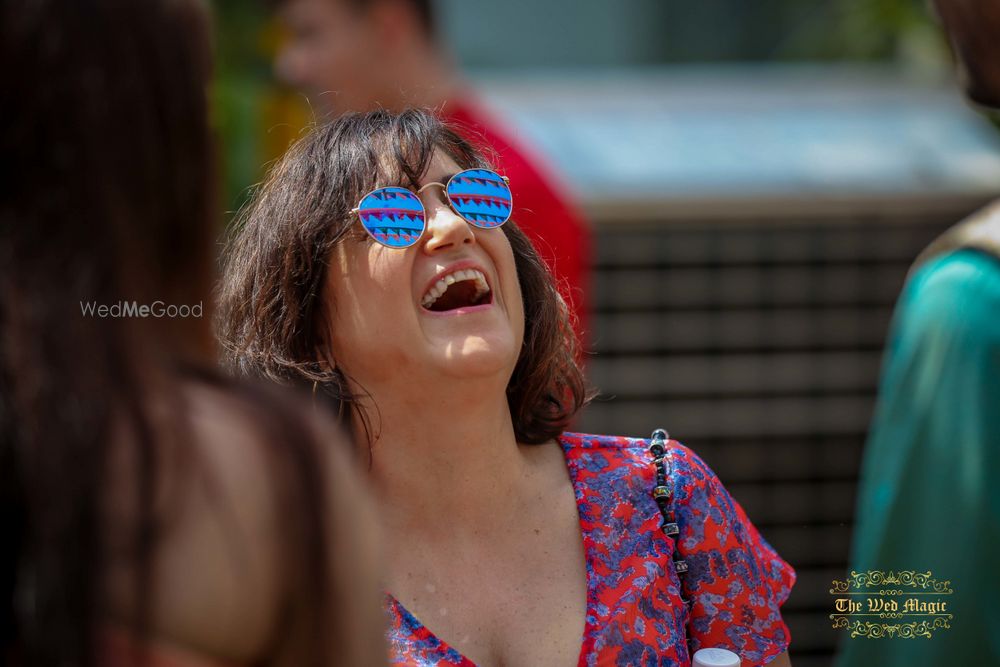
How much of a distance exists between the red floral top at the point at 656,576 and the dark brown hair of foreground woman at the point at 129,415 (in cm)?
78

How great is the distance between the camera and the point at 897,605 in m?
2.07

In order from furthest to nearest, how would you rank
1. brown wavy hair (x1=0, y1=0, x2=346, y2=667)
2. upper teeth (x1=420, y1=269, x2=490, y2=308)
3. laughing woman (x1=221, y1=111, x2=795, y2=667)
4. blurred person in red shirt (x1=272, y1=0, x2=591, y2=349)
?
blurred person in red shirt (x1=272, y1=0, x2=591, y2=349), upper teeth (x1=420, y1=269, x2=490, y2=308), laughing woman (x1=221, y1=111, x2=795, y2=667), brown wavy hair (x1=0, y1=0, x2=346, y2=667)

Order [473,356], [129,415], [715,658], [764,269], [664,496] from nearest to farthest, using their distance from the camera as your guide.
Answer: [129,415] < [715,658] < [473,356] < [664,496] < [764,269]

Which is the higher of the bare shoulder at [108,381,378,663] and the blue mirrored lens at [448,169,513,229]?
the blue mirrored lens at [448,169,513,229]

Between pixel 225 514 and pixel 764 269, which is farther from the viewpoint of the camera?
pixel 764 269

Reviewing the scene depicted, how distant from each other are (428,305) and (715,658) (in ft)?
2.43

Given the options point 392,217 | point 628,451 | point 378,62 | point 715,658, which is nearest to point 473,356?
point 392,217

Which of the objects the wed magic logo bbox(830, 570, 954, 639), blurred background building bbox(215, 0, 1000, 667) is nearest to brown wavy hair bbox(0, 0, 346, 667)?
the wed magic logo bbox(830, 570, 954, 639)

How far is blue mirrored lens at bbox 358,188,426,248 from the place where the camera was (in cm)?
205

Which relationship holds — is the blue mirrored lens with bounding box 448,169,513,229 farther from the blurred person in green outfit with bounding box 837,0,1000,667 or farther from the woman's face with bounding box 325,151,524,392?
the blurred person in green outfit with bounding box 837,0,1000,667

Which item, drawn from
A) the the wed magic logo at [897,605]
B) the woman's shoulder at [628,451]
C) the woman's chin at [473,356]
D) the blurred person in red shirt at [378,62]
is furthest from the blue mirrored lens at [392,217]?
the blurred person in red shirt at [378,62]

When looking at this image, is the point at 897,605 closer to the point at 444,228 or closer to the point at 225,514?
the point at 444,228

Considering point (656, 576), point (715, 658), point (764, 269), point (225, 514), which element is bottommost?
point (715, 658)

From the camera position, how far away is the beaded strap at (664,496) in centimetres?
206
